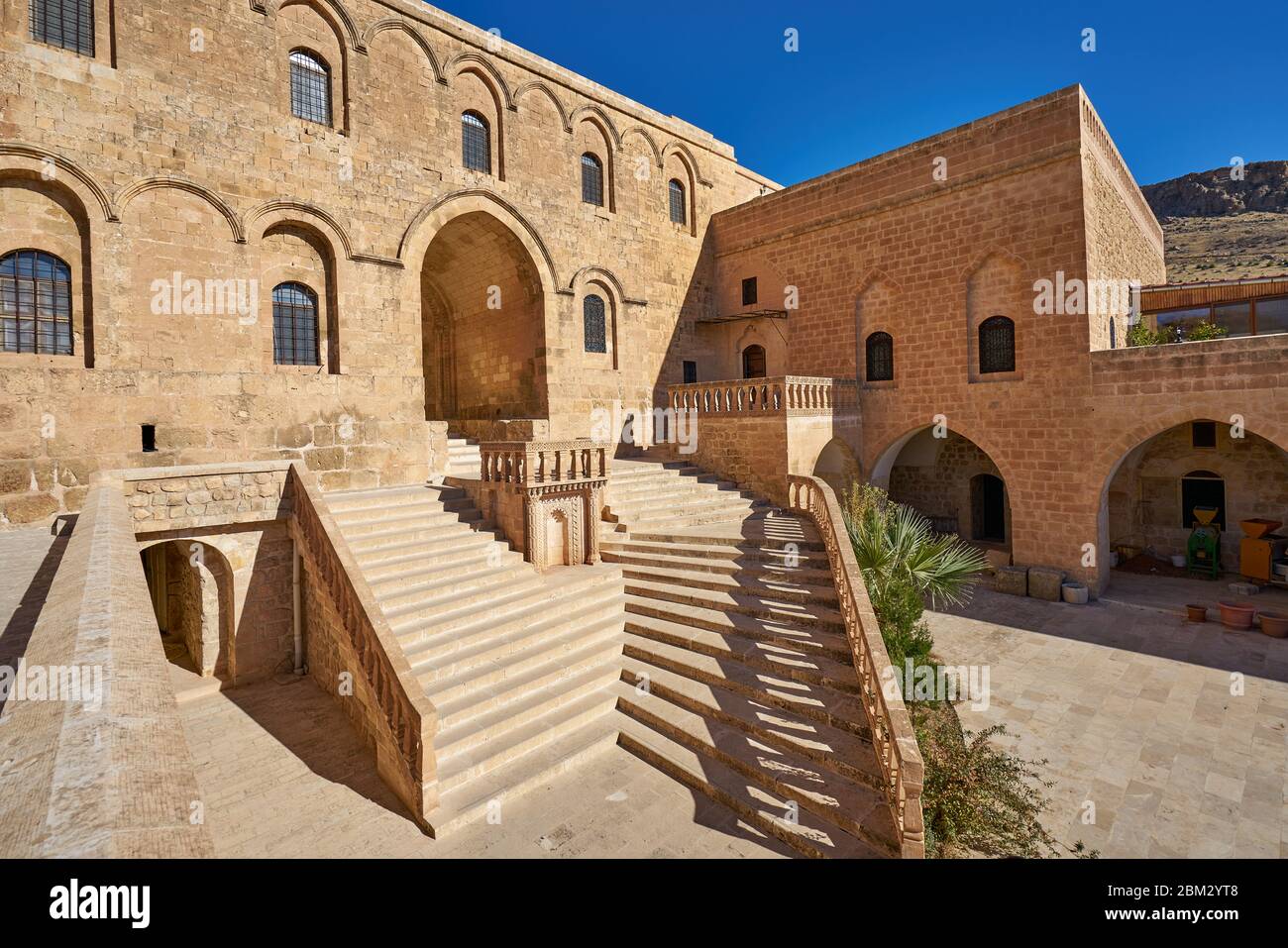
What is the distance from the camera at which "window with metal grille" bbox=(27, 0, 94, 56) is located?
933cm

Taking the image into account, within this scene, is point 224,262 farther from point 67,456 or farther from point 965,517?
point 965,517

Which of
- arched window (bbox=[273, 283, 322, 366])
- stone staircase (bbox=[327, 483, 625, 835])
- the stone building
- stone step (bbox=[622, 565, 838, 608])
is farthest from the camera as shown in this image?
arched window (bbox=[273, 283, 322, 366])

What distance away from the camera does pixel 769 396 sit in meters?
13.9

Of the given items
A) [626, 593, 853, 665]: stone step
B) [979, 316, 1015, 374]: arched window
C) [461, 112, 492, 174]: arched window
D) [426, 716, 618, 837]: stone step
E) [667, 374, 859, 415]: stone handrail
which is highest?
[461, 112, 492, 174]: arched window

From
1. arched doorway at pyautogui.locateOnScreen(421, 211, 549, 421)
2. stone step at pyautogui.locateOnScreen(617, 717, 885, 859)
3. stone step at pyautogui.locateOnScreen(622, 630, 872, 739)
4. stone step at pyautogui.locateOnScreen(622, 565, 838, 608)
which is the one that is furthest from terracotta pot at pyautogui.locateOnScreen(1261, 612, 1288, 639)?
arched doorway at pyautogui.locateOnScreen(421, 211, 549, 421)

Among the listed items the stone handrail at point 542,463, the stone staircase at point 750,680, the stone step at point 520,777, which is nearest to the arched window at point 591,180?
the stone handrail at point 542,463

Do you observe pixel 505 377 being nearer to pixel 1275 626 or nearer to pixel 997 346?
pixel 997 346

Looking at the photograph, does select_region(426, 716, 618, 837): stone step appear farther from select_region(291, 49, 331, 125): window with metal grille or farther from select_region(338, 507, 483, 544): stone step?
select_region(291, 49, 331, 125): window with metal grille

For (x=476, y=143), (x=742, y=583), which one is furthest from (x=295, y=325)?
(x=742, y=583)

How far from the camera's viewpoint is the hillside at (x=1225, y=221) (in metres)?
32.7

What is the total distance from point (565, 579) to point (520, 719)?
2833 mm

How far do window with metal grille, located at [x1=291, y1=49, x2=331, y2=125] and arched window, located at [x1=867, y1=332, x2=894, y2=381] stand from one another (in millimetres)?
13522

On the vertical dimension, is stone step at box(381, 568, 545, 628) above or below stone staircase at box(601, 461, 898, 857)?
above
